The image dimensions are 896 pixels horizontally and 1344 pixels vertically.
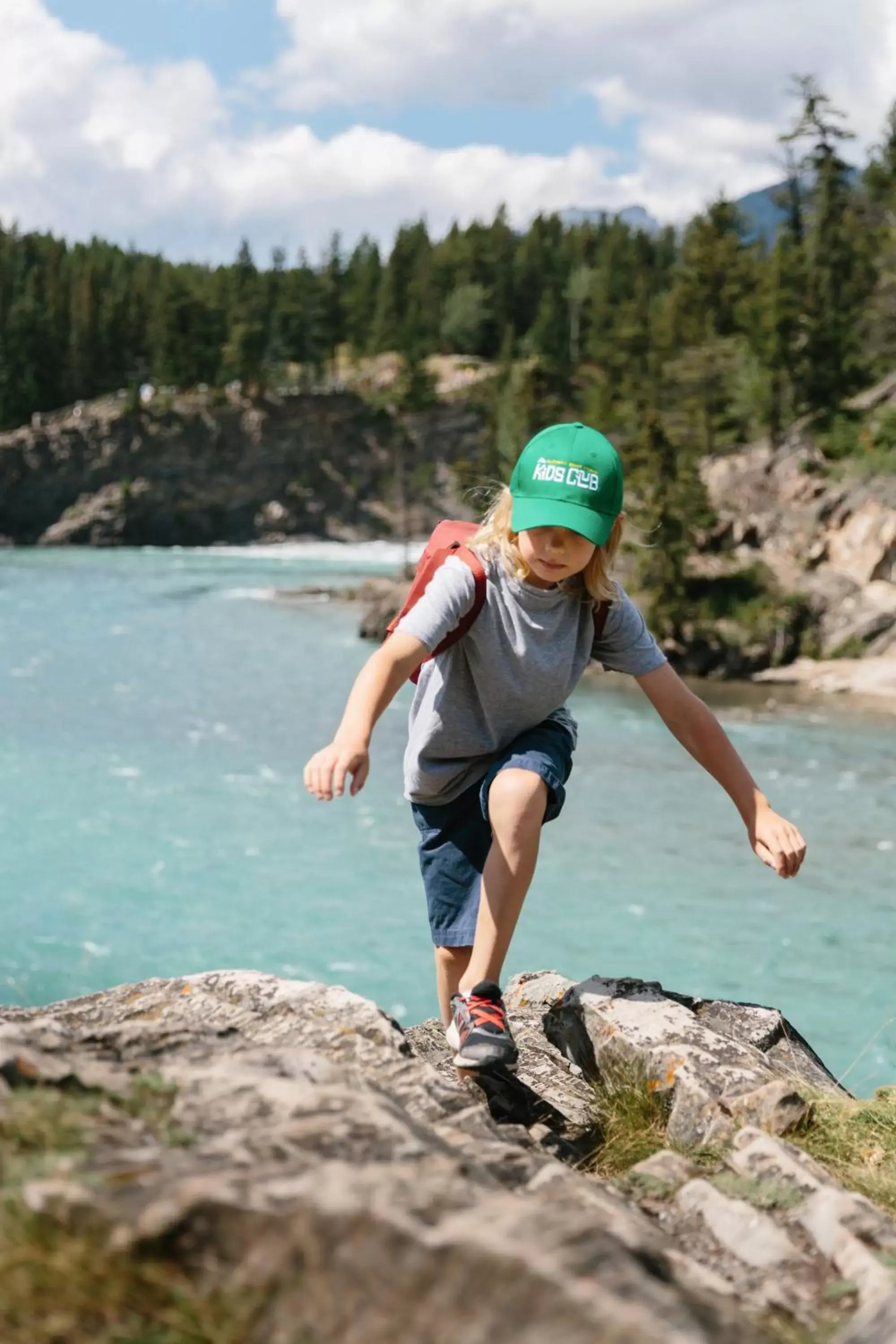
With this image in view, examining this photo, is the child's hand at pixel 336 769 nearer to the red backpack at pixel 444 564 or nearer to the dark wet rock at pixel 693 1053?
the red backpack at pixel 444 564

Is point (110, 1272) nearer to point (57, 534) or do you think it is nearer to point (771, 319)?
point (771, 319)

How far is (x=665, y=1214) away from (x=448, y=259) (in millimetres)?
105986

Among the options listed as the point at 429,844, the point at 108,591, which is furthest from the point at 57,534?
the point at 429,844

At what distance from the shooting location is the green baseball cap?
356 centimetres

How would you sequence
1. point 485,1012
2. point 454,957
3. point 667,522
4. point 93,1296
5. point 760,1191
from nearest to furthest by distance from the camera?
1. point 93,1296
2. point 760,1191
3. point 485,1012
4. point 454,957
5. point 667,522

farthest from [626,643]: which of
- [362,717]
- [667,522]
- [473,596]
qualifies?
[667,522]

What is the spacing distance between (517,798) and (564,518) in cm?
81

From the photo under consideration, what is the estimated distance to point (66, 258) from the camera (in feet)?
355

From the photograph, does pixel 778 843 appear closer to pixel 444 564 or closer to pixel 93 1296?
pixel 444 564

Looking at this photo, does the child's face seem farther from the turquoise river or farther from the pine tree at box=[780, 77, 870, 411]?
the pine tree at box=[780, 77, 870, 411]

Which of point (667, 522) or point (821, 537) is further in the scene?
point (821, 537)

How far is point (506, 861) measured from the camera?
12.0ft

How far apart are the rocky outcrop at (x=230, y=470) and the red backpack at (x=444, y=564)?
75.0m

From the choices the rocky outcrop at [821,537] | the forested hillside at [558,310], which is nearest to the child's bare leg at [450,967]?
the rocky outcrop at [821,537]
